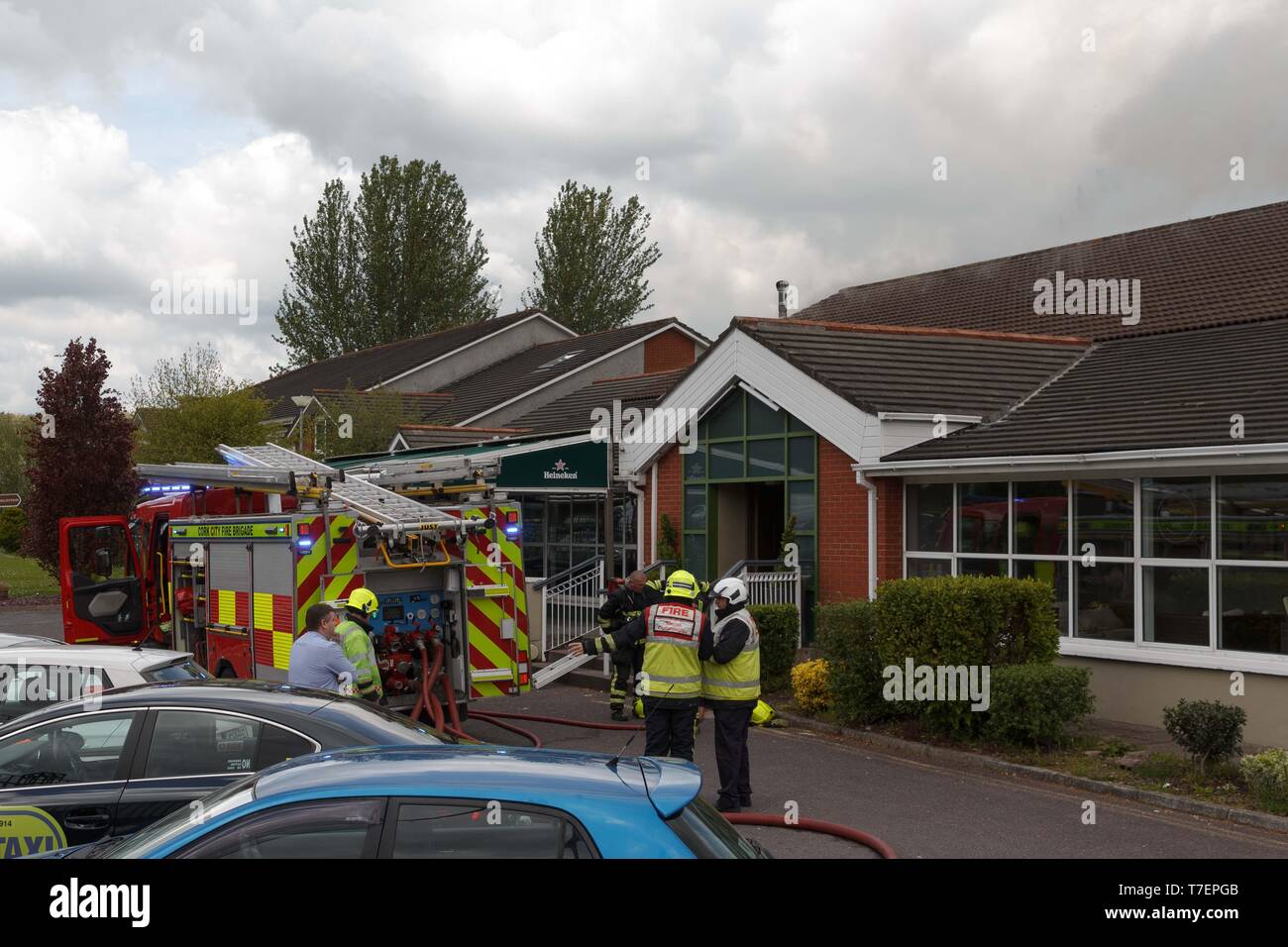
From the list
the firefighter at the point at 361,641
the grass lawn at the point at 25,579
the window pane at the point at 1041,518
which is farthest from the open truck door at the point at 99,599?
the grass lawn at the point at 25,579

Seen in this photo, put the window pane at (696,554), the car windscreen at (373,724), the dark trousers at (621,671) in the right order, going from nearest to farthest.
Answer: the car windscreen at (373,724)
the dark trousers at (621,671)
the window pane at (696,554)

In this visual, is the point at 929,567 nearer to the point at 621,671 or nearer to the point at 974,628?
the point at 974,628

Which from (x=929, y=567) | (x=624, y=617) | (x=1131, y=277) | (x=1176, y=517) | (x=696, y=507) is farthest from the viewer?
(x=1131, y=277)

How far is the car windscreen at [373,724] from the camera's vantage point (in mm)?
6465

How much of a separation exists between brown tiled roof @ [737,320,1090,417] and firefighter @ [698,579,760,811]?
22.3 ft

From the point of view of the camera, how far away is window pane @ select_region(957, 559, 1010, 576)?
15.0 metres

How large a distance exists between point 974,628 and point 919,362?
6.26 m

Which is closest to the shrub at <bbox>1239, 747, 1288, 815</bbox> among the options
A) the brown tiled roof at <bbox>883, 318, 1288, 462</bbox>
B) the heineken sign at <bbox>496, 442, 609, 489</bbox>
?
the brown tiled roof at <bbox>883, 318, 1288, 462</bbox>

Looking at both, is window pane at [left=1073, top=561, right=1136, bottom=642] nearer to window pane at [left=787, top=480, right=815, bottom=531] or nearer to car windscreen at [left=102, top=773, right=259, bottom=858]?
window pane at [left=787, top=480, right=815, bottom=531]

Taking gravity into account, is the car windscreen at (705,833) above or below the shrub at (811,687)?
above

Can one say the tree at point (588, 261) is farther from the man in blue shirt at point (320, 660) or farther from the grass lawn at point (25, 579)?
the man in blue shirt at point (320, 660)

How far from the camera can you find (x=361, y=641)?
1022 cm

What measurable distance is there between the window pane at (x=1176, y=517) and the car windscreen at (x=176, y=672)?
9660 mm

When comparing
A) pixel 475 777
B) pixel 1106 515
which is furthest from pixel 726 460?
pixel 475 777
